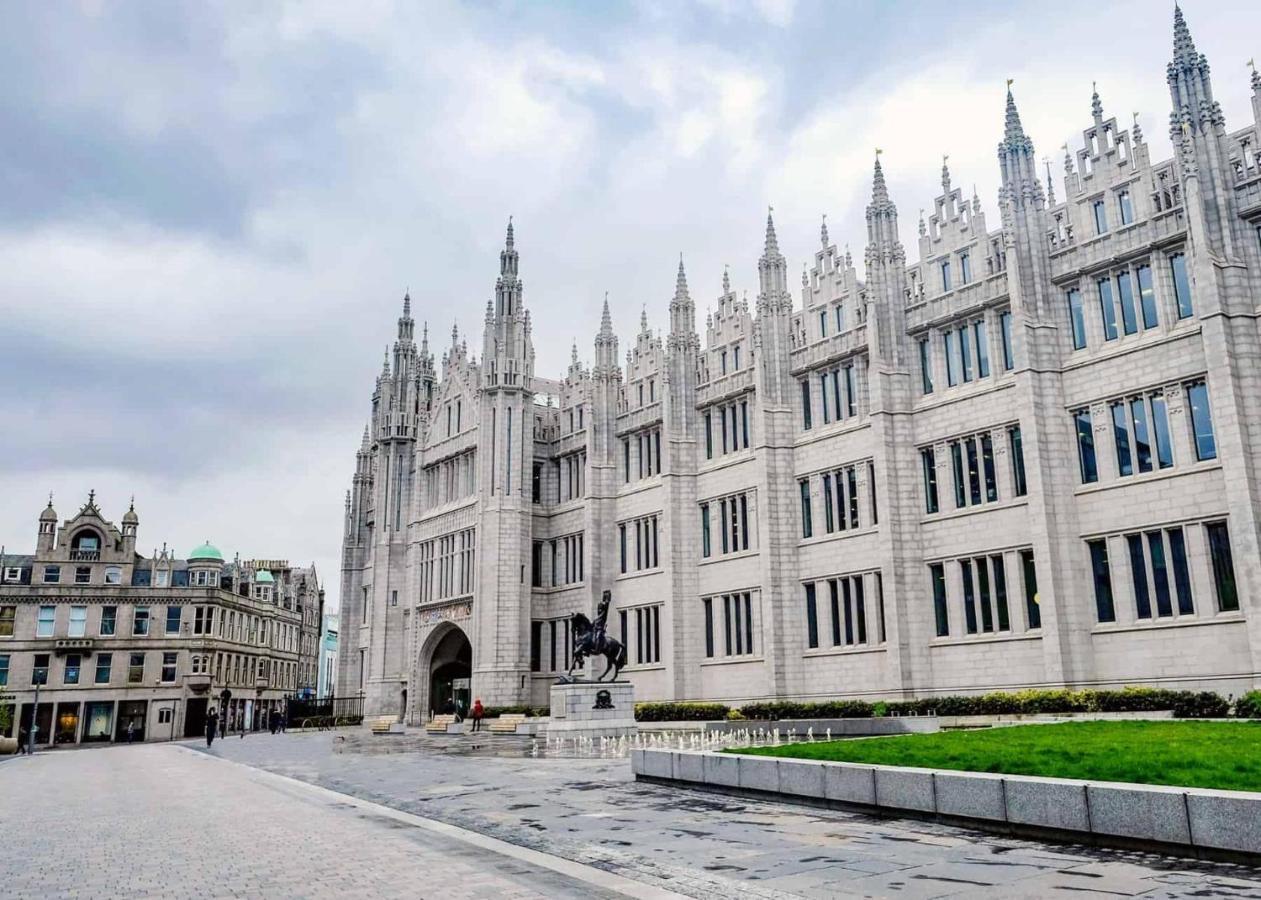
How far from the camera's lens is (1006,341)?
34.6 meters

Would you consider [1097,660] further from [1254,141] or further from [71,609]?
[71,609]

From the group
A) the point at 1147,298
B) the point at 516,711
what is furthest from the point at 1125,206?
the point at 516,711

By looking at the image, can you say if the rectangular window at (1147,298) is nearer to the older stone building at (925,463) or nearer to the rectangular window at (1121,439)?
the older stone building at (925,463)

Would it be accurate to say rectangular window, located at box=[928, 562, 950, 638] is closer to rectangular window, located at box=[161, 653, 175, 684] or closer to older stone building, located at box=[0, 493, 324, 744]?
older stone building, located at box=[0, 493, 324, 744]

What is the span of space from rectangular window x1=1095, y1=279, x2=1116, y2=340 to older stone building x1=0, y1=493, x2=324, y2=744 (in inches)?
2376

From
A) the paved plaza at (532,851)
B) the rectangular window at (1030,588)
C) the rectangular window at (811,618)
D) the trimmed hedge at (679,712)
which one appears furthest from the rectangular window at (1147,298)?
the paved plaza at (532,851)

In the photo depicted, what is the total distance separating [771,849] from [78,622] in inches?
3029

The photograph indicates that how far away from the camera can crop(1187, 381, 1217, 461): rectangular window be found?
93.7ft

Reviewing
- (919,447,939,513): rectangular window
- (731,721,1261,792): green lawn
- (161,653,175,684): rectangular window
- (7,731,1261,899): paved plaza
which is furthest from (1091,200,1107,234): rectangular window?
(161,653,175,684): rectangular window

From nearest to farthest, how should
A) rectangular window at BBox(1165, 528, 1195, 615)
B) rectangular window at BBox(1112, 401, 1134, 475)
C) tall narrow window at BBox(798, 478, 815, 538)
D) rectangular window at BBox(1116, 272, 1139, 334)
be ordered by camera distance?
rectangular window at BBox(1165, 528, 1195, 615)
rectangular window at BBox(1112, 401, 1134, 475)
rectangular window at BBox(1116, 272, 1139, 334)
tall narrow window at BBox(798, 478, 815, 538)

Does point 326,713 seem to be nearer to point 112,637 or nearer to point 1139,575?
point 112,637

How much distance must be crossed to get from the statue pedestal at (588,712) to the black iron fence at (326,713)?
3170cm

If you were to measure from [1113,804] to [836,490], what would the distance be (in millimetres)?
29702

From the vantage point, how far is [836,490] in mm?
39438
